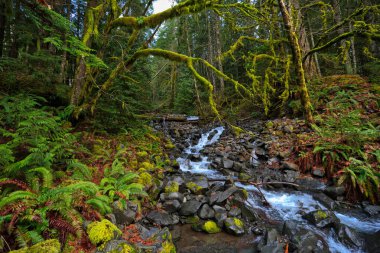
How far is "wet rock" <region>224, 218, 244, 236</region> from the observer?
4.56 metres

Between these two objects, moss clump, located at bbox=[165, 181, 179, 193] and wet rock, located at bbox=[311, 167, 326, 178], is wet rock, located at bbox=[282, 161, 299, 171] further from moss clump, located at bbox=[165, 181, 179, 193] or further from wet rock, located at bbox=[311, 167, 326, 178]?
moss clump, located at bbox=[165, 181, 179, 193]

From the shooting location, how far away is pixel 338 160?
253 inches

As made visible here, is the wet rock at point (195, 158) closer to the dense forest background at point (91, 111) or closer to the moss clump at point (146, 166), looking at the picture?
the dense forest background at point (91, 111)

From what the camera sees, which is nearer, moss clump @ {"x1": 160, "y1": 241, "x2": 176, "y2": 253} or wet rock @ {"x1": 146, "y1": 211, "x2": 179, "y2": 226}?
moss clump @ {"x1": 160, "y1": 241, "x2": 176, "y2": 253}

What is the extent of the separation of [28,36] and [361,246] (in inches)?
582

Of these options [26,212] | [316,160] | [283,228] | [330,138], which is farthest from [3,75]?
[330,138]

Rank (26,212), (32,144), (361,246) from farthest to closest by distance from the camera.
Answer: (32,144), (361,246), (26,212)

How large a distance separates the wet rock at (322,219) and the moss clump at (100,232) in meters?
4.33

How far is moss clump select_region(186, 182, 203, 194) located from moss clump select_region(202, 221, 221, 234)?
1.43m

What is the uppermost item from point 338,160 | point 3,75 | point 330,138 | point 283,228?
point 3,75

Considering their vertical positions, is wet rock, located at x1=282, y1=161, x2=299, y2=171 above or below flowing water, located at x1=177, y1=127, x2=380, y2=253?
above

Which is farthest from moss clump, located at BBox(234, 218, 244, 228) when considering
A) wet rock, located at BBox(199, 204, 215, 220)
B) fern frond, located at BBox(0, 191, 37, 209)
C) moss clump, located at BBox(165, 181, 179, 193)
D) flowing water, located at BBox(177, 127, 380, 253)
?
fern frond, located at BBox(0, 191, 37, 209)

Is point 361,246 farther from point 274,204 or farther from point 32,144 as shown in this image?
point 32,144

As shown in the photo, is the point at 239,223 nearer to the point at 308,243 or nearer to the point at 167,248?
the point at 308,243
